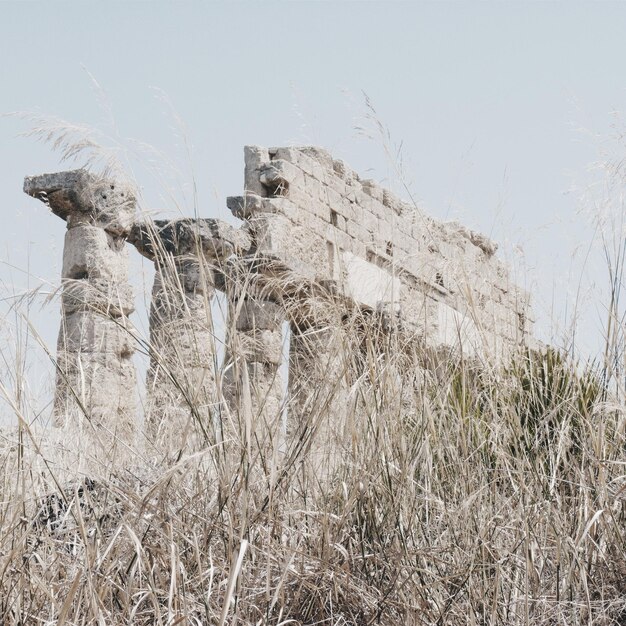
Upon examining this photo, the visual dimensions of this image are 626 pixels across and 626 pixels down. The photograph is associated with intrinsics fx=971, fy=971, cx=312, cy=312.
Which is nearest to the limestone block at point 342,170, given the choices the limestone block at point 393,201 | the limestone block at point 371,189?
the limestone block at point 371,189

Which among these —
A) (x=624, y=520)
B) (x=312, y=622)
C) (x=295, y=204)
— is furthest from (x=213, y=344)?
(x=295, y=204)

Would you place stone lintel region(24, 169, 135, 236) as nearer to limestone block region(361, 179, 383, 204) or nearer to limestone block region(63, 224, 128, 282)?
limestone block region(63, 224, 128, 282)

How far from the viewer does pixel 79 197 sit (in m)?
7.55

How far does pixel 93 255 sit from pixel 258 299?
3.84 meters

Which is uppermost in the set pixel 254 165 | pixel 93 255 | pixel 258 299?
pixel 254 165

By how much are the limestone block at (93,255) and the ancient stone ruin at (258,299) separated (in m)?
0.01

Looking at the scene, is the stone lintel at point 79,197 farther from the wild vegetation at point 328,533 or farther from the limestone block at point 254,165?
the wild vegetation at point 328,533

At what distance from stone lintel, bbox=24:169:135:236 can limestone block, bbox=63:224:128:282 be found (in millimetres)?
85

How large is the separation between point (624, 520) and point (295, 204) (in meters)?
6.81

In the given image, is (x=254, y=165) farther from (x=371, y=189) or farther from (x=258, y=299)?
(x=258, y=299)

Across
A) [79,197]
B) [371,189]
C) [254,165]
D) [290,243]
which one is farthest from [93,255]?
[371,189]

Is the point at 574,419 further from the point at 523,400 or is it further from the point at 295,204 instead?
the point at 295,204

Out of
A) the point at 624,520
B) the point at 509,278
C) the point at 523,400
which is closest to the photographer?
the point at 624,520

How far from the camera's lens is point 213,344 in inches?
96.3
